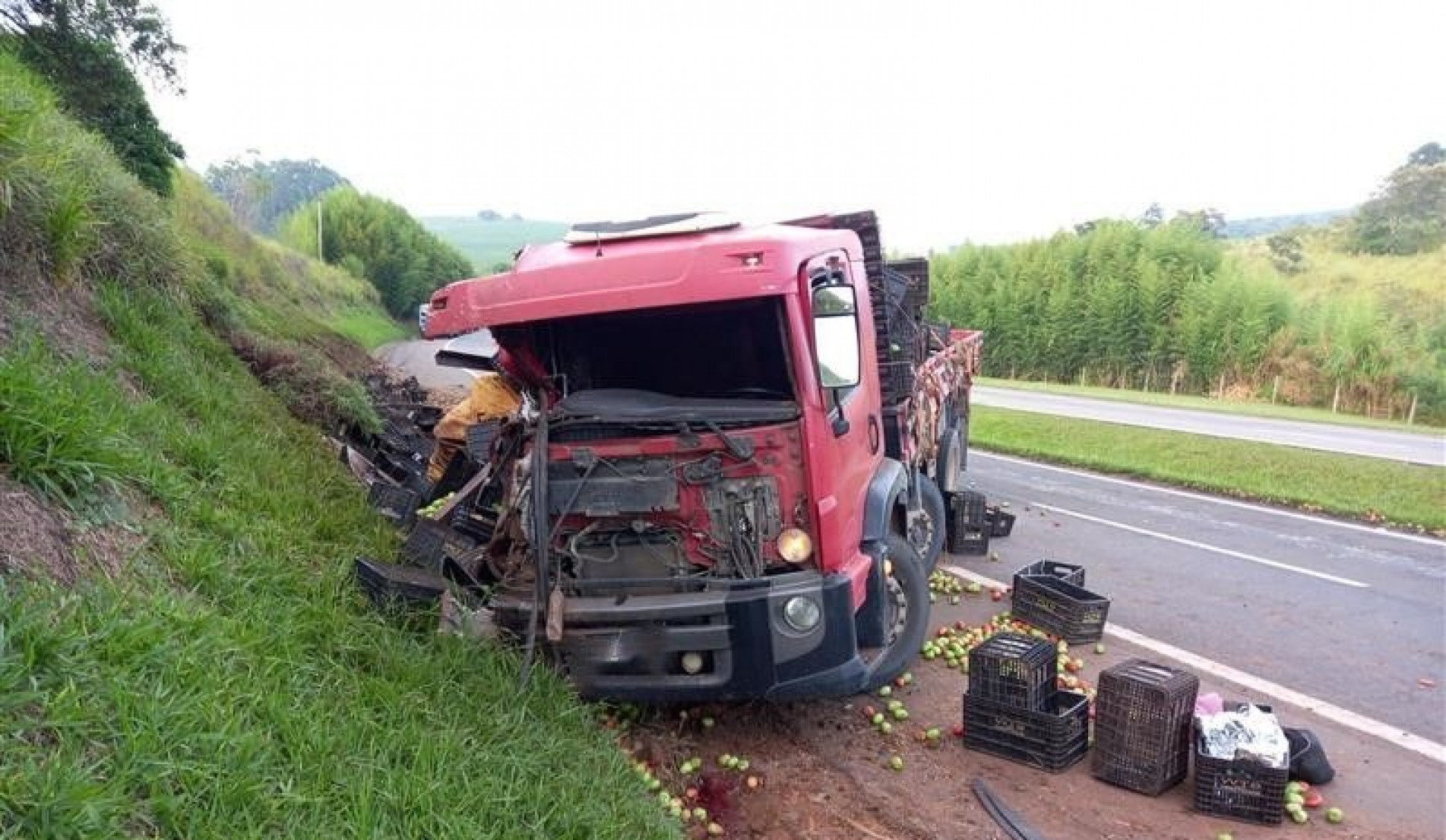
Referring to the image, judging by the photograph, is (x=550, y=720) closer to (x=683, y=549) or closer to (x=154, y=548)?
(x=683, y=549)

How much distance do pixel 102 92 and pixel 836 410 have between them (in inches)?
458

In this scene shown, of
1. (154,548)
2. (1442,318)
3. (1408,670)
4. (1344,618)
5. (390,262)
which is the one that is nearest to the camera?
(154,548)

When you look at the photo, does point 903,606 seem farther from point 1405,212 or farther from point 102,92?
point 1405,212

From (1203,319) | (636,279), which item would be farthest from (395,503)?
(1203,319)

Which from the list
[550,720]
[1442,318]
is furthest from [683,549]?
[1442,318]

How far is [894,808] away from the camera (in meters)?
4.36

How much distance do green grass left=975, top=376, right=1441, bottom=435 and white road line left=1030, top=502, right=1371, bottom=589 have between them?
1537cm

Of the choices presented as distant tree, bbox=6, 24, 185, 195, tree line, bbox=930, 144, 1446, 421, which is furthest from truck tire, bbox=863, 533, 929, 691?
tree line, bbox=930, 144, 1446, 421

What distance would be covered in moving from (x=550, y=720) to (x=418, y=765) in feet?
2.77

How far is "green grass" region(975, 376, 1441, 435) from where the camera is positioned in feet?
76.6

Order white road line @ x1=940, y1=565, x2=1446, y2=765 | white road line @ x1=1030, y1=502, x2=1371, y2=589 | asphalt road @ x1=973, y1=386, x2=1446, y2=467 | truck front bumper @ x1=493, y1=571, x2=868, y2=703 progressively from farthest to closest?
asphalt road @ x1=973, y1=386, x2=1446, y2=467 → white road line @ x1=1030, y1=502, x2=1371, y2=589 → white road line @ x1=940, y1=565, x2=1446, y2=765 → truck front bumper @ x1=493, y1=571, x2=868, y2=703

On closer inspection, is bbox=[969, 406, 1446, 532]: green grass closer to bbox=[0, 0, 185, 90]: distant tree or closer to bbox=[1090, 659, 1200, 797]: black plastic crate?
bbox=[1090, 659, 1200, 797]: black plastic crate

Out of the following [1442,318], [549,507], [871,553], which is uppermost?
[549,507]

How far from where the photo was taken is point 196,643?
346 centimetres
